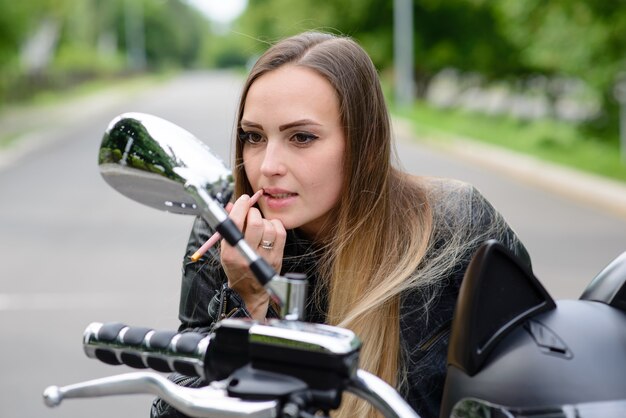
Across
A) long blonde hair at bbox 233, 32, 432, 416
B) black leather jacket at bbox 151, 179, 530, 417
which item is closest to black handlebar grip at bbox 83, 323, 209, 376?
black leather jacket at bbox 151, 179, 530, 417

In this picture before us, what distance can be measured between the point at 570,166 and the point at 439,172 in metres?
2.31

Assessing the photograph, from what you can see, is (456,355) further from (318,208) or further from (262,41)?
(262,41)

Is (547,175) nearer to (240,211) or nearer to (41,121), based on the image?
(240,211)

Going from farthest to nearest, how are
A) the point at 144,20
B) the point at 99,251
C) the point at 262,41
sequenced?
the point at 144,20, the point at 99,251, the point at 262,41

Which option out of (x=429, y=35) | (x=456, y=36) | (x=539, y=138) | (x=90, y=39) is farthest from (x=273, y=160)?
(x=90, y=39)

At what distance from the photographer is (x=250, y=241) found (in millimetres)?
1688

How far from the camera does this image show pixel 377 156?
2.10m

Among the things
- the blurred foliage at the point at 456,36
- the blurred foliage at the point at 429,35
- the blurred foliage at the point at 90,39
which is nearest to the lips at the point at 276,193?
the blurred foliage at the point at 429,35

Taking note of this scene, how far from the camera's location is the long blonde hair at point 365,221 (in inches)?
76.5

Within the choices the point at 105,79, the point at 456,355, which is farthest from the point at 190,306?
the point at 105,79

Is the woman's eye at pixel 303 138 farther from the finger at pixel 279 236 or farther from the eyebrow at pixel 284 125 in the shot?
the finger at pixel 279 236

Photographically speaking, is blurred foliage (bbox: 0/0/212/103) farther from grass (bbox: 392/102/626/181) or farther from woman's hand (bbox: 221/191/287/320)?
woman's hand (bbox: 221/191/287/320)

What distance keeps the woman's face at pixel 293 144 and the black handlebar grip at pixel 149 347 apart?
500 millimetres

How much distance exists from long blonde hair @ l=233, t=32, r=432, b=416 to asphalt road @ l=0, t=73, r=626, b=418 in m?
0.52
